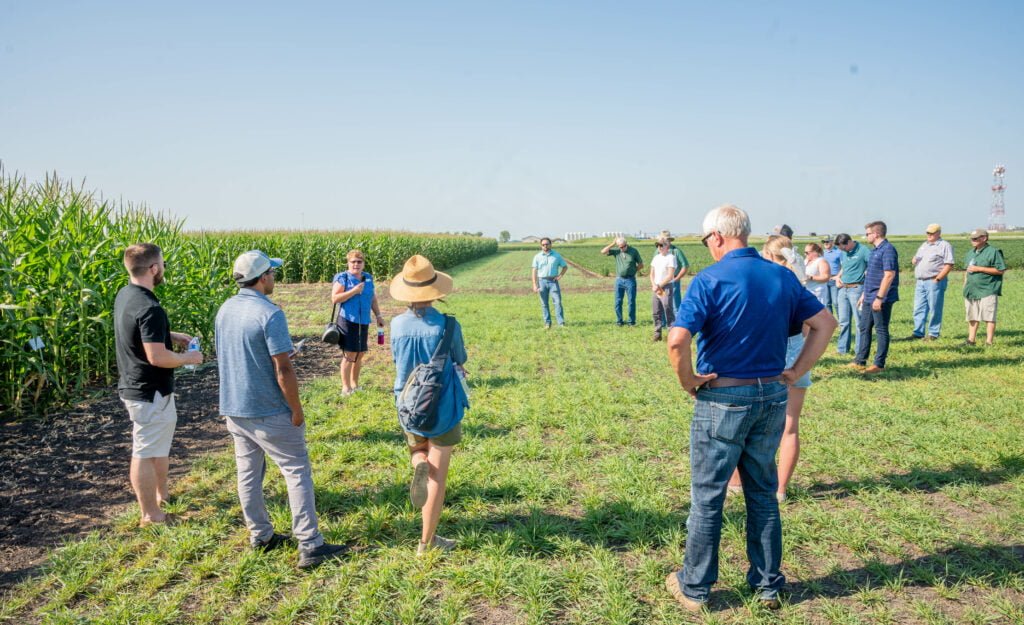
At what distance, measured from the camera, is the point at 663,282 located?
36.9 ft

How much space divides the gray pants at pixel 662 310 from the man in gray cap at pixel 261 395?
8.82 meters

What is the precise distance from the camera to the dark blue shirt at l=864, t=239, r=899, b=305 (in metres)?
7.89

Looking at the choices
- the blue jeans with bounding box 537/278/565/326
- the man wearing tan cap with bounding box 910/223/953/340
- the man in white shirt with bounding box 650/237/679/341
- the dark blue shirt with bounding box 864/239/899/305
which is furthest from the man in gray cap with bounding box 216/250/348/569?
the man wearing tan cap with bounding box 910/223/953/340

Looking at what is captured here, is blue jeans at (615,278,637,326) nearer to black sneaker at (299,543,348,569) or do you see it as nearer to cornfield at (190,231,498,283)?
black sneaker at (299,543,348,569)

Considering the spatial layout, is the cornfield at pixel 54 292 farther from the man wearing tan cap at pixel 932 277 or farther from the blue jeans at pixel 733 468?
the man wearing tan cap at pixel 932 277

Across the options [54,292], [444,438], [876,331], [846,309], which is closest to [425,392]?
[444,438]

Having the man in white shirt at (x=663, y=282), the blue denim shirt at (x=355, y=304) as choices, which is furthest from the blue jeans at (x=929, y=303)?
the blue denim shirt at (x=355, y=304)

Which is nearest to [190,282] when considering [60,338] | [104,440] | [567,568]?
[60,338]

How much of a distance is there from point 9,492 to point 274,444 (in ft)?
9.79

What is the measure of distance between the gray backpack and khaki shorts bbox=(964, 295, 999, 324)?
10.5 metres

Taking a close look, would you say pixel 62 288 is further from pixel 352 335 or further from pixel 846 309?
pixel 846 309

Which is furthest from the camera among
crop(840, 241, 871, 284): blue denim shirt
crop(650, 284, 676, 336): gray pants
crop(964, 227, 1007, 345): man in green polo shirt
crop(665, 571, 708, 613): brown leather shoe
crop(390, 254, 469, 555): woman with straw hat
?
crop(650, 284, 676, 336): gray pants

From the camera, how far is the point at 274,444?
3.59 metres

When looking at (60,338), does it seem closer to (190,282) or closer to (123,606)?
(190,282)
